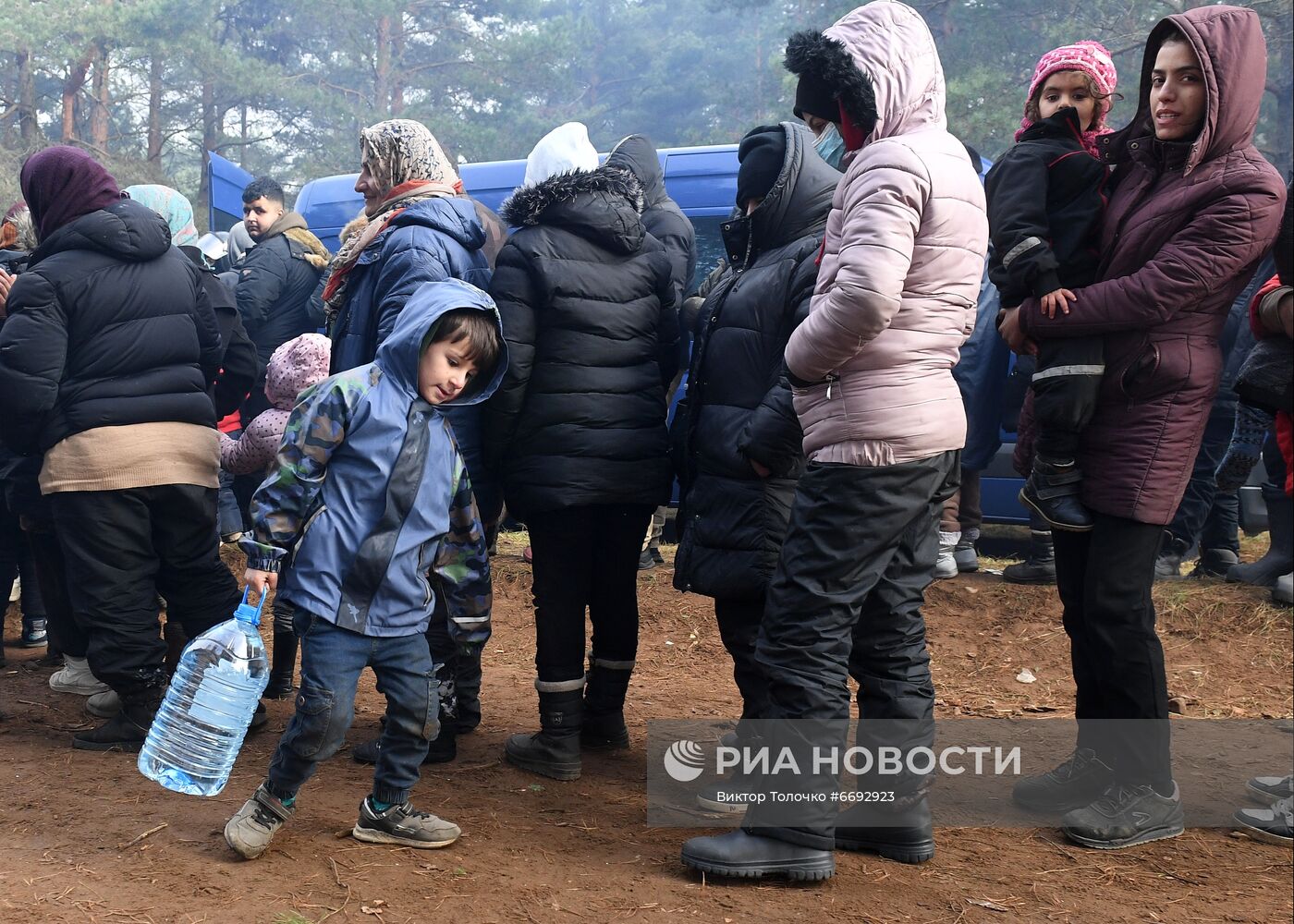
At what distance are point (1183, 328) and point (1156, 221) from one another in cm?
32

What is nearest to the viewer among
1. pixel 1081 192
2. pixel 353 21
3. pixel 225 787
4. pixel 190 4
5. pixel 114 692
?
pixel 1081 192

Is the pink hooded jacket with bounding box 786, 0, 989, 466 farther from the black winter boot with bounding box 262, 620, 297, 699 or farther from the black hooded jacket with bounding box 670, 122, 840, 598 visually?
the black winter boot with bounding box 262, 620, 297, 699

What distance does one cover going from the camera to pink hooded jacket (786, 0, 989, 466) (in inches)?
127

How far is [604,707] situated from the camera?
461cm

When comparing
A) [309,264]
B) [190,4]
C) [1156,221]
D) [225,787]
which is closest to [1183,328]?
[1156,221]

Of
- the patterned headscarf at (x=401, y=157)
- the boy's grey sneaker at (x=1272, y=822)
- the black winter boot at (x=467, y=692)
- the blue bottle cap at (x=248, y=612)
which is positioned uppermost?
the patterned headscarf at (x=401, y=157)

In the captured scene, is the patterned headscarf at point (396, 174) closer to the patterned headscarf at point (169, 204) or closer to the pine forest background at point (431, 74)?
the patterned headscarf at point (169, 204)

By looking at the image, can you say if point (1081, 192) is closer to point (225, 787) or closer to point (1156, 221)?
point (1156, 221)

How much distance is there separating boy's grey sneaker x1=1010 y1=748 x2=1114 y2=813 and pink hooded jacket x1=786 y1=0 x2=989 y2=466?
1.19 meters

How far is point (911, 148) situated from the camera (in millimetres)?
3262

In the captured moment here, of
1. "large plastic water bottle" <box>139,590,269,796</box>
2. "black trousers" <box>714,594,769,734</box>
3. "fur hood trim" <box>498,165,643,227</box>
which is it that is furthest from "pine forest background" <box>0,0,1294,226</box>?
"large plastic water bottle" <box>139,590,269,796</box>

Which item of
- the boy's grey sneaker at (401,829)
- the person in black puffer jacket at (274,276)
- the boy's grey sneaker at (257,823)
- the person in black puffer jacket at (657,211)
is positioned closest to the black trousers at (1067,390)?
the person in black puffer jacket at (657,211)

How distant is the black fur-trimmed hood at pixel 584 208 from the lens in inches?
167

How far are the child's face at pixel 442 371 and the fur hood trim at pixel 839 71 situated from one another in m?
1.24
